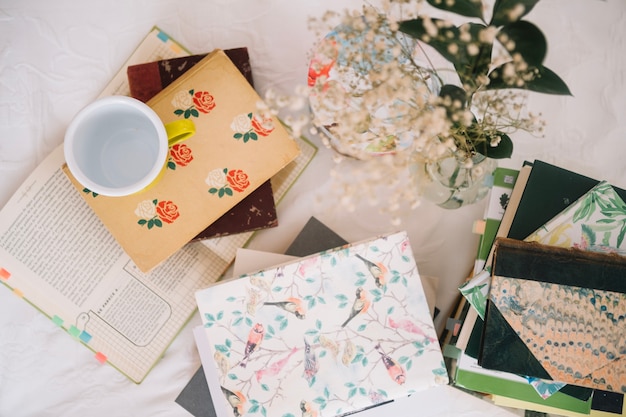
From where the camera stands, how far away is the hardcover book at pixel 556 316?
1.91ft

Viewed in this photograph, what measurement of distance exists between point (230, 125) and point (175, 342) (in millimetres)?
348

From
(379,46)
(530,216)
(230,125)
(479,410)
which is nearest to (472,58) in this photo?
(379,46)

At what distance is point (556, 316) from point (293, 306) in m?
0.33

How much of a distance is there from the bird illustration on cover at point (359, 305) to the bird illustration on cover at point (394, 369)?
0.19 feet

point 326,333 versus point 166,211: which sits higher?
point 166,211

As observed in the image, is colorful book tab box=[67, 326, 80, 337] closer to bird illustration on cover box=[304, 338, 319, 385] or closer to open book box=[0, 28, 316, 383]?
open book box=[0, 28, 316, 383]

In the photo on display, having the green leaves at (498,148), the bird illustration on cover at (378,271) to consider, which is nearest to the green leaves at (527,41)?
the green leaves at (498,148)

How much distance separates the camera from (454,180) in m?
0.68

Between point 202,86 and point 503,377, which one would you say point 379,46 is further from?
point 503,377

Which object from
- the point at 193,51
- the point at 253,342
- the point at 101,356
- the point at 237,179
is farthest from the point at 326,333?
the point at 193,51

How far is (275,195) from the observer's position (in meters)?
0.78

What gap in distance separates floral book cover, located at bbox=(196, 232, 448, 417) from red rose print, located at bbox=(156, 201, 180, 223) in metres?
0.12

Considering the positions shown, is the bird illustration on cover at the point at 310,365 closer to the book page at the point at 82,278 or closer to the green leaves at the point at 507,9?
the book page at the point at 82,278

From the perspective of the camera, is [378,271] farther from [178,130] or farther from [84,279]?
[84,279]
